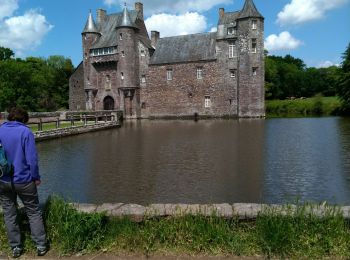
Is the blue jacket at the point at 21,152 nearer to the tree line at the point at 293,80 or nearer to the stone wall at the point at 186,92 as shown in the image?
the stone wall at the point at 186,92

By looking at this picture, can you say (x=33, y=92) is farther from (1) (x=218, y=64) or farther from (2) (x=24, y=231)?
(2) (x=24, y=231)

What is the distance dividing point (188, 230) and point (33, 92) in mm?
55304

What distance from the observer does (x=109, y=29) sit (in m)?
54.3

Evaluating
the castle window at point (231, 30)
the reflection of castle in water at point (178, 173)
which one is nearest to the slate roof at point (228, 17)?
the castle window at point (231, 30)

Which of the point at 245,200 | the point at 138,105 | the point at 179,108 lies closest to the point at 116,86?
the point at 138,105

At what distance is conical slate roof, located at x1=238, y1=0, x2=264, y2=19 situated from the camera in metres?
46.2

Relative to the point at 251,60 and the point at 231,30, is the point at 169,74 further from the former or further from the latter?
the point at 251,60

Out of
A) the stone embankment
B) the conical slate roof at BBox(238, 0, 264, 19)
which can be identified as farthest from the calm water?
the conical slate roof at BBox(238, 0, 264, 19)

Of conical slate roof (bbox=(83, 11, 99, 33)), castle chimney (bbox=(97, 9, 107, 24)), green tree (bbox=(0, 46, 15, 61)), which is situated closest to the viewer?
conical slate roof (bbox=(83, 11, 99, 33))

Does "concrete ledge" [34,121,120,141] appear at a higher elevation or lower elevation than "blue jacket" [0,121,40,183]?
lower

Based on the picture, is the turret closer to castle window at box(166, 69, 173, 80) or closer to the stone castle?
the stone castle

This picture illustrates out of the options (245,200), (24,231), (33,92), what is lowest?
(245,200)

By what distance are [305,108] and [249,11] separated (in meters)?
18.0

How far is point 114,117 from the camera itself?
1538 inches
